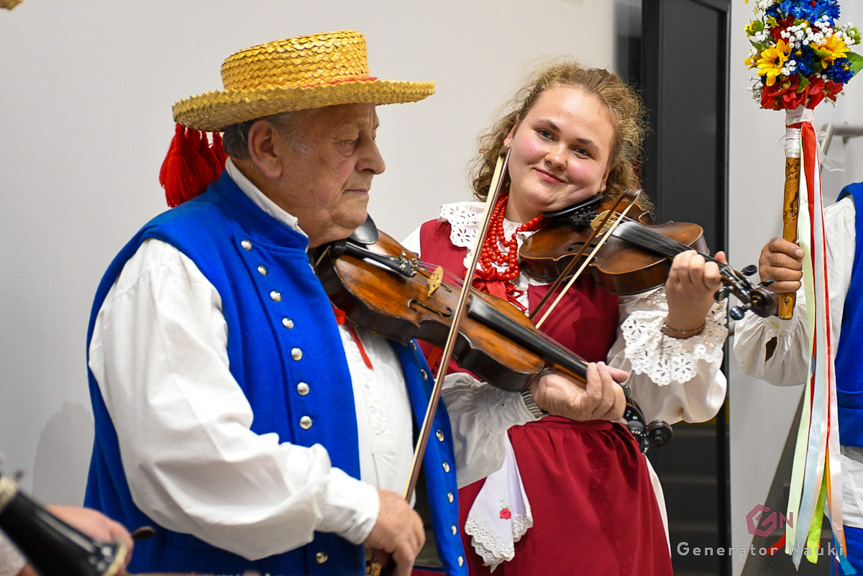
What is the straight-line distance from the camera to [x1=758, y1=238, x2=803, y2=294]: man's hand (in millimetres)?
2117

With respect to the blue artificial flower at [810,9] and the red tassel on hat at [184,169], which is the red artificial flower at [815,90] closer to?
the blue artificial flower at [810,9]

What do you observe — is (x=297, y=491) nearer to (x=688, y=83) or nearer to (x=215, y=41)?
(x=215, y=41)

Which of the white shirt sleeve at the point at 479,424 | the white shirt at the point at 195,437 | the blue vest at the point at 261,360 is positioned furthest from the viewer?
the white shirt sleeve at the point at 479,424

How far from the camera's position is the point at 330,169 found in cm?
147

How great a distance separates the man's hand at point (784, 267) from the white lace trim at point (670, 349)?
250mm

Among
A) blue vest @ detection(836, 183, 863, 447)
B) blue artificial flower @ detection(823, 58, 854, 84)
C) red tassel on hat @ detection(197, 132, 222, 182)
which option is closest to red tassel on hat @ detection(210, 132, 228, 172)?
red tassel on hat @ detection(197, 132, 222, 182)

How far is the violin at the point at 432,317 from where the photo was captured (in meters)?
1.56

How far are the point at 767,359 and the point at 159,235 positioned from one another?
1.65 m

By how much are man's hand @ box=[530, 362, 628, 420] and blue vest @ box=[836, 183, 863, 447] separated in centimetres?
93

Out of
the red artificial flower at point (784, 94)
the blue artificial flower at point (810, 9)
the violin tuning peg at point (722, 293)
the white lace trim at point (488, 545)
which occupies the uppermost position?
the blue artificial flower at point (810, 9)

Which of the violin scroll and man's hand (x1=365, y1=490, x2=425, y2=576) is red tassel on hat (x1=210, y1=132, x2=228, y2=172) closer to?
man's hand (x1=365, y1=490, x2=425, y2=576)

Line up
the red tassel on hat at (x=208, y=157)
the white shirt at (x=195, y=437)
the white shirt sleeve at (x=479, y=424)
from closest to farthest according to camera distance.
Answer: the white shirt at (x=195, y=437), the red tassel on hat at (x=208, y=157), the white shirt sleeve at (x=479, y=424)

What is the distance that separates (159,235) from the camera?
1323 mm

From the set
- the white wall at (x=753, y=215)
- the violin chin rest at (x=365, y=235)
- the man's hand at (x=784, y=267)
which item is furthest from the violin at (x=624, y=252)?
the white wall at (x=753, y=215)
